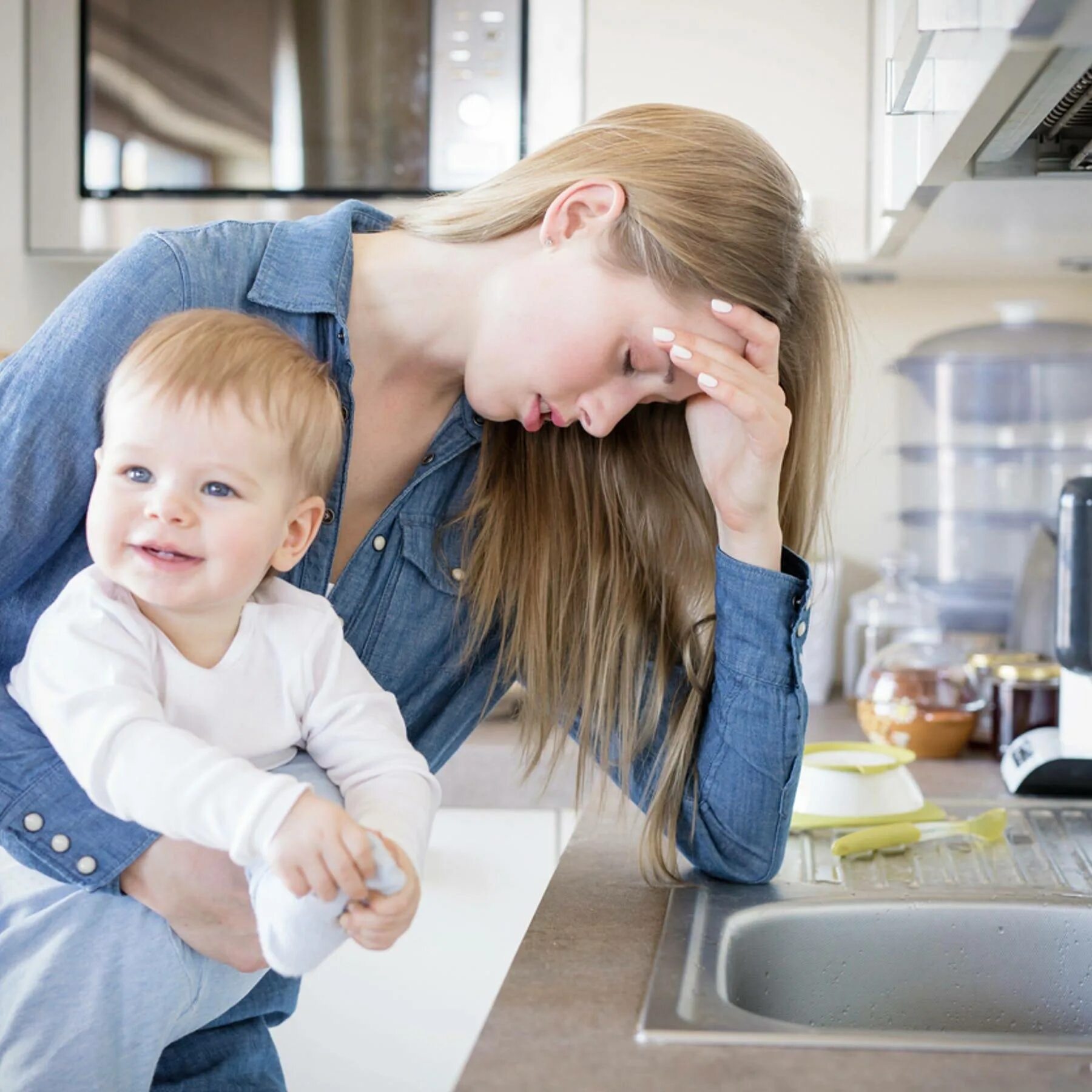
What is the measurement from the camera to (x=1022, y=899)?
1.17 m

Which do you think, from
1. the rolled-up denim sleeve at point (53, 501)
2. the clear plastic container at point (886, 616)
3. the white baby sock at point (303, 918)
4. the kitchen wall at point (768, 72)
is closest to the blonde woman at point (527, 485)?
the rolled-up denim sleeve at point (53, 501)

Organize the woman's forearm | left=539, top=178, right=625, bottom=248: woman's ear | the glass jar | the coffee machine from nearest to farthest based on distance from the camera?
left=539, top=178, right=625, bottom=248: woman's ear, the woman's forearm, the coffee machine, the glass jar

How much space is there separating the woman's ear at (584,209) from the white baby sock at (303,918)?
529 mm

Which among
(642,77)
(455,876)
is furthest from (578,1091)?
(642,77)

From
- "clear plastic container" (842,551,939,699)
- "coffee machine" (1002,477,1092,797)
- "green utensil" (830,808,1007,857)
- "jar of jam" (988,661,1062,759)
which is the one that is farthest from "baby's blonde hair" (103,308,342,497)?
"clear plastic container" (842,551,939,699)

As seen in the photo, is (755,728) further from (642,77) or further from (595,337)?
(642,77)

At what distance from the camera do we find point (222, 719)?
0.92m

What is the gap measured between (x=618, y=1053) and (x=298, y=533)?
0.40 meters

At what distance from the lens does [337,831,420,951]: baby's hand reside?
31.4 inches

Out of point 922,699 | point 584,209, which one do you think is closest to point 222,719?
point 584,209

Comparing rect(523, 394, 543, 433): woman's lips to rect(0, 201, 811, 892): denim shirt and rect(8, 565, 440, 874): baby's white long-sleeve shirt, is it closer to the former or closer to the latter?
rect(0, 201, 811, 892): denim shirt

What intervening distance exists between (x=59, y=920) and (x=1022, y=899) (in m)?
0.75

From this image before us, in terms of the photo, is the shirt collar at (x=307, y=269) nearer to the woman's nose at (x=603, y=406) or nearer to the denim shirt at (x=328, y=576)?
the denim shirt at (x=328, y=576)

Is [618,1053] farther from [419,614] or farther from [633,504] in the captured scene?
[633,504]
